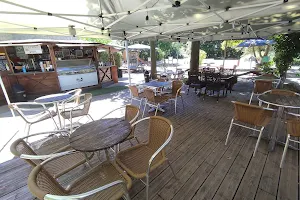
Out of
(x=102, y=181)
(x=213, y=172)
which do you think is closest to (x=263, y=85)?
(x=213, y=172)

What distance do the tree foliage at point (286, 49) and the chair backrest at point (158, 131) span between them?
22.1 ft

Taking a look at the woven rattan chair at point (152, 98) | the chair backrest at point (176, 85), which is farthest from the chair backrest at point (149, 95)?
the chair backrest at point (176, 85)

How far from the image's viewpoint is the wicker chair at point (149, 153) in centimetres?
166

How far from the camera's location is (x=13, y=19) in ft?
9.59

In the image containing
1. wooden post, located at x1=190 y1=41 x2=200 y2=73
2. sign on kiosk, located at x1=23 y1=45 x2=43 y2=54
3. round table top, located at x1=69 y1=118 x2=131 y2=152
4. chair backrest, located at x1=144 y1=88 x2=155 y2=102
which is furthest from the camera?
wooden post, located at x1=190 y1=41 x2=200 y2=73

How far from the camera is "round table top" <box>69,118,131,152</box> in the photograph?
159 centimetres

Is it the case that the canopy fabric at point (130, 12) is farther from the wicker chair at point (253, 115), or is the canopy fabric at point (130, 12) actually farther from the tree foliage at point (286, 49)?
the tree foliage at point (286, 49)

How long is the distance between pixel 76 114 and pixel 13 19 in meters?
2.24

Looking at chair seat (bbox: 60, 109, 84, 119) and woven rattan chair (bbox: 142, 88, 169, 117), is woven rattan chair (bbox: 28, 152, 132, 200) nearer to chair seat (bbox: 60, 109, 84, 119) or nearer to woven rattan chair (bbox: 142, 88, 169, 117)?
chair seat (bbox: 60, 109, 84, 119)

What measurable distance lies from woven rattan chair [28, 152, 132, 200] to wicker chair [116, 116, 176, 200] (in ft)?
0.42

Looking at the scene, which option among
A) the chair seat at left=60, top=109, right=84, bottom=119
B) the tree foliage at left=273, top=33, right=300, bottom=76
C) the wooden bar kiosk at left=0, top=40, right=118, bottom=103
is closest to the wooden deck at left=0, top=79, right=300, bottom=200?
the chair seat at left=60, top=109, right=84, bottom=119

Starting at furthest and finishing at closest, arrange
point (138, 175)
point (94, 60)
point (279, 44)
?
point (94, 60), point (279, 44), point (138, 175)

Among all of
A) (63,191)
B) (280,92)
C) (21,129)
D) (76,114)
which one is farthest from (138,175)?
(21,129)

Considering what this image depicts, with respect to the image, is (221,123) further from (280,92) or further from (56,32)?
(56,32)
